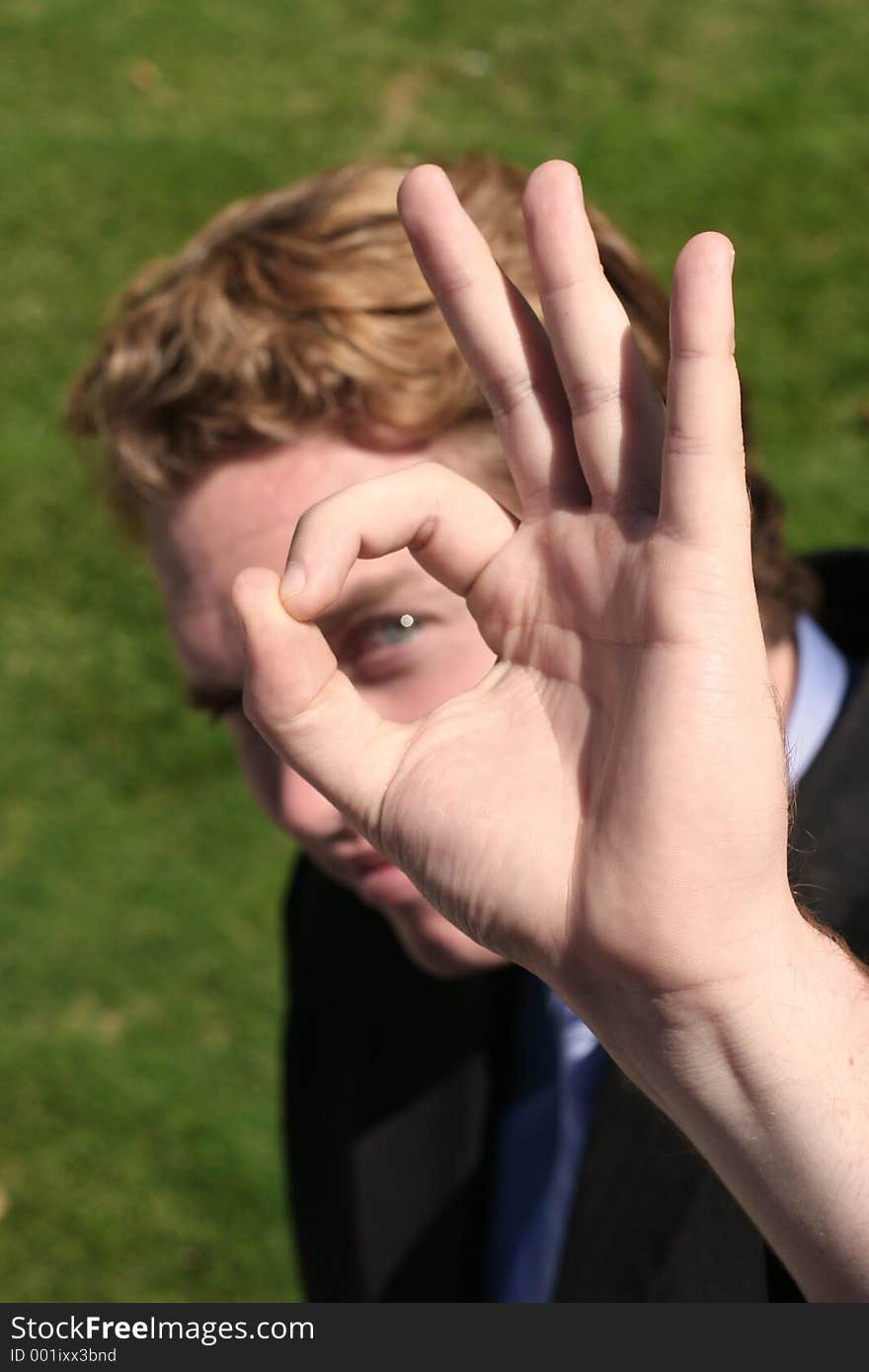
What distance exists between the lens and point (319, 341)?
2.26m

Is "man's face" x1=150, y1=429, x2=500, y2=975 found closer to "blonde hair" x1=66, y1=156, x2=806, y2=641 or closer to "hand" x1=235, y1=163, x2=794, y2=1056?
"blonde hair" x1=66, y1=156, x2=806, y2=641

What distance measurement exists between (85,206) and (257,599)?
482cm

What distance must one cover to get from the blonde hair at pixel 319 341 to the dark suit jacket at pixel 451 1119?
0.48 meters

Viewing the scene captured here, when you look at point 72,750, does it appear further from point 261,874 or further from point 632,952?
point 632,952

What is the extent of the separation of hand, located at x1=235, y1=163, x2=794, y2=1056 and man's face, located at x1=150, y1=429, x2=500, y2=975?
48 centimetres

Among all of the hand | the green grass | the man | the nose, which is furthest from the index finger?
the green grass

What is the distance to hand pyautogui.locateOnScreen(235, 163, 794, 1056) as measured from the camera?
1.30 meters

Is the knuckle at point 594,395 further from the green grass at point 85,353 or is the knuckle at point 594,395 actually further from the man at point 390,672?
the green grass at point 85,353

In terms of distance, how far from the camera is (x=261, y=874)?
14.8 feet

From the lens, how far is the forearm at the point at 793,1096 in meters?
1.28

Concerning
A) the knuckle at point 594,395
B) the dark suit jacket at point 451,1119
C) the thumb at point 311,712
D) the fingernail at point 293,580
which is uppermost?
the knuckle at point 594,395

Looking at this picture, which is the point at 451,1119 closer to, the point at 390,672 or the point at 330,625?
the point at 390,672

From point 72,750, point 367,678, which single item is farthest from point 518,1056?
point 72,750

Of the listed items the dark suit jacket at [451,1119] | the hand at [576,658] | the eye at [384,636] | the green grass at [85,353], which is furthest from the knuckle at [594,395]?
the green grass at [85,353]
